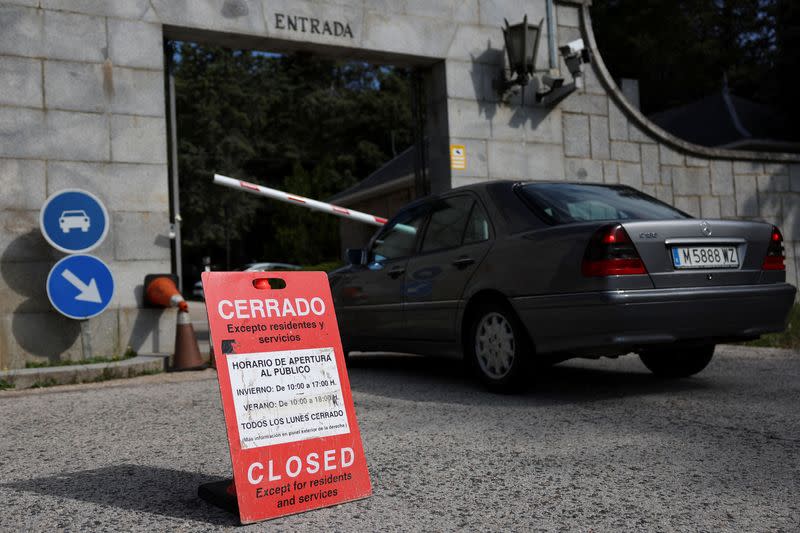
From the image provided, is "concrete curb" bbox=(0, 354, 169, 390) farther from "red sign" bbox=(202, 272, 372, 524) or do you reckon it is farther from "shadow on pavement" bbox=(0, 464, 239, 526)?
"red sign" bbox=(202, 272, 372, 524)

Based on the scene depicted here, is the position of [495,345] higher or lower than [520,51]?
lower

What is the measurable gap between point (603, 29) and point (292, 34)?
30416 mm

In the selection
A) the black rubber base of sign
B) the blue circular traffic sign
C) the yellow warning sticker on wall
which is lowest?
the black rubber base of sign

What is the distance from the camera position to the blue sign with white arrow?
765cm

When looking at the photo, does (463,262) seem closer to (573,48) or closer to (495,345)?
(495,345)

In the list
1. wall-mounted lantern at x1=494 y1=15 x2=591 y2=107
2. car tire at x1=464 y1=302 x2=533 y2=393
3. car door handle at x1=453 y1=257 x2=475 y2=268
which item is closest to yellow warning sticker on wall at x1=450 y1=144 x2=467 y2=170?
wall-mounted lantern at x1=494 y1=15 x2=591 y2=107

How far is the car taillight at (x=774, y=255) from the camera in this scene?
5.47 metres

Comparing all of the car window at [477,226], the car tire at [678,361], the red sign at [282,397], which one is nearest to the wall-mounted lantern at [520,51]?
the car window at [477,226]

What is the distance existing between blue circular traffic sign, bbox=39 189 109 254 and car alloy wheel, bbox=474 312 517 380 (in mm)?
4074

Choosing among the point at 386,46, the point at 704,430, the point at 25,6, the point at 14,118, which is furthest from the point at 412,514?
the point at 386,46

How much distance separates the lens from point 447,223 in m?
6.46

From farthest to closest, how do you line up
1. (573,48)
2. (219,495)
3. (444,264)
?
(573,48) → (444,264) → (219,495)

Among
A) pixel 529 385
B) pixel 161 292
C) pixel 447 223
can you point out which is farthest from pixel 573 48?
pixel 529 385

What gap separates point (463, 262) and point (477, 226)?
0.99ft
